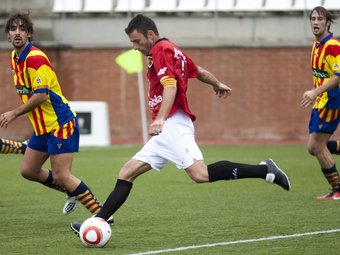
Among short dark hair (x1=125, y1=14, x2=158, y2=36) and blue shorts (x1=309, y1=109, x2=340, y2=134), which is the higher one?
short dark hair (x1=125, y1=14, x2=158, y2=36)

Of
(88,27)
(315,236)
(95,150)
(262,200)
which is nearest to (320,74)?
(262,200)

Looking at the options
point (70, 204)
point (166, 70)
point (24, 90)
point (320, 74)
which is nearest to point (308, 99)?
point (320, 74)

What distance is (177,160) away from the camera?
7875 millimetres

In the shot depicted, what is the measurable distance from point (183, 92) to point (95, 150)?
11915mm

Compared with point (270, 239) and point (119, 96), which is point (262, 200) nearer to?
point (270, 239)

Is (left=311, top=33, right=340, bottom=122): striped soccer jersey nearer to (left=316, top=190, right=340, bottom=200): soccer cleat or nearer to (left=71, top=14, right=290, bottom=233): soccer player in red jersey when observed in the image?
(left=316, top=190, right=340, bottom=200): soccer cleat

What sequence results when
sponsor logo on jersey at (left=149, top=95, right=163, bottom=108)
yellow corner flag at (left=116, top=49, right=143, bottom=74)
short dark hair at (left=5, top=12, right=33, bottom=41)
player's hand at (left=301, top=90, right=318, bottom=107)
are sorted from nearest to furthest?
sponsor logo on jersey at (left=149, top=95, right=163, bottom=108), short dark hair at (left=5, top=12, right=33, bottom=41), player's hand at (left=301, top=90, right=318, bottom=107), yellow corner flag at (left=116, top=49, right=143, bottom=74)

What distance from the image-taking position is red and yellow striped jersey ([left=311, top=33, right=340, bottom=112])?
10609mm

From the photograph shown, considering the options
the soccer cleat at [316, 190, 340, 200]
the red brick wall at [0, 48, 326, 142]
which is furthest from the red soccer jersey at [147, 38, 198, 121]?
the red brick wall at [0, 48, 326, 142]

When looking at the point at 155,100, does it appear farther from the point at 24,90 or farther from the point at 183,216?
the point at 183,216

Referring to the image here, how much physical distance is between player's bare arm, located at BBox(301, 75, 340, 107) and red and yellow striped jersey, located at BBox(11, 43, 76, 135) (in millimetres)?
2321

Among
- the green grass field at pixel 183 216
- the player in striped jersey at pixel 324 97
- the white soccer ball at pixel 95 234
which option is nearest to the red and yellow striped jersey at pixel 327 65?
the player in striped jersey at pixel 324 97

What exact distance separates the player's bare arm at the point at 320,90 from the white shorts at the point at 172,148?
5.70 ft

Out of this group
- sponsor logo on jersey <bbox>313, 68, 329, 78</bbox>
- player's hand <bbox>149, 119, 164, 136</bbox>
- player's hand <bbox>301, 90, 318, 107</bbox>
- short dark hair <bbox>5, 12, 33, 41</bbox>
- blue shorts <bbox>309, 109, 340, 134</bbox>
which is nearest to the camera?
player's hand <bbox>149, 119, 164, 136</bbox>
